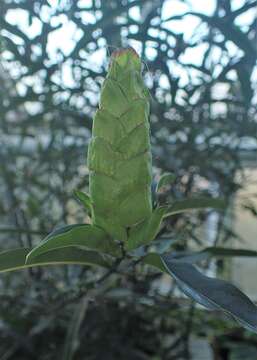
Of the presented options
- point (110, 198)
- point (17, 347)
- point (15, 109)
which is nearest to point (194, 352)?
point (17, 347)

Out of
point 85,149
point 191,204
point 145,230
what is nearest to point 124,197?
point 145,230

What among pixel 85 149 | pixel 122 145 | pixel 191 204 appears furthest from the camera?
pixel 85 149

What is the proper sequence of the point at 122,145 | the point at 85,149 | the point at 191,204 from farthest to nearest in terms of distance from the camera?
the point at 85,149
the point at 191,204
the point at 122,145

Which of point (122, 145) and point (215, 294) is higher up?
point (122, 145)

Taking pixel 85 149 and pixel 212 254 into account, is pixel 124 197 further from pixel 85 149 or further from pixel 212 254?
pixel 85 149

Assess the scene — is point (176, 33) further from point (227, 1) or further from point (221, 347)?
point (221, 347)

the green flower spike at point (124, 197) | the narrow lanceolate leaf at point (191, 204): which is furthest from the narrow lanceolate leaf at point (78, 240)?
the narrow lanceolate leaf at point (191, 204)
